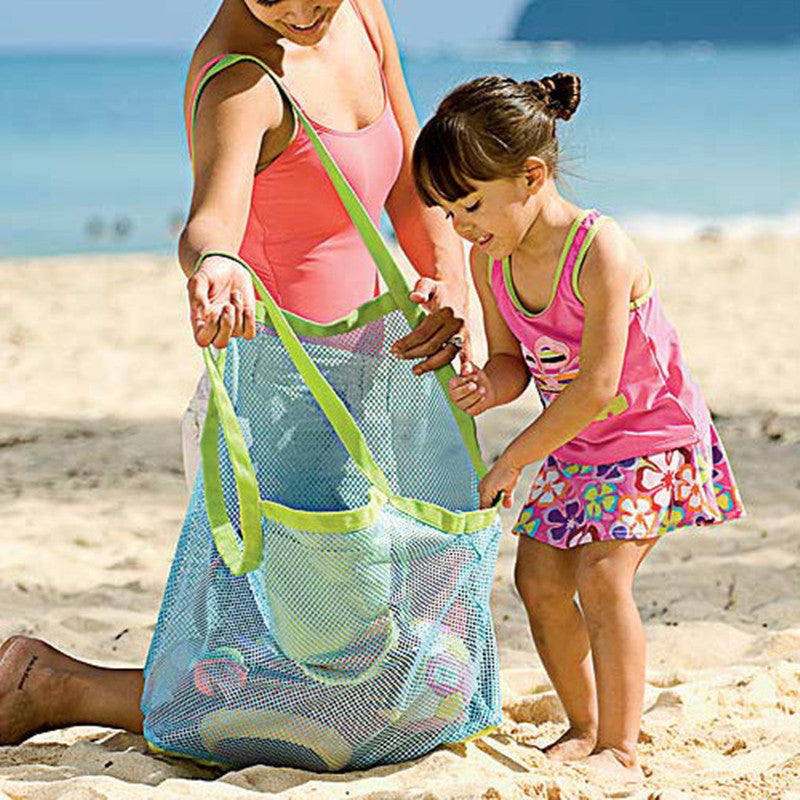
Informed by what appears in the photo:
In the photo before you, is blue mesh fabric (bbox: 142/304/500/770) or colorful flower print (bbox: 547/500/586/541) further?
colorful flower print (bbox: 547/500/586/541)

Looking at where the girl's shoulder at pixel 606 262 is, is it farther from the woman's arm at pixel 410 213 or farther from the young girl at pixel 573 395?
the woman's arm at pixel 410 213

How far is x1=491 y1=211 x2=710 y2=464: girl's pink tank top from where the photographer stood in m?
2.59

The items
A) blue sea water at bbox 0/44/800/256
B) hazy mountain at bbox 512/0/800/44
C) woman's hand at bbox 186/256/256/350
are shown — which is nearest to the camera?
woman's hand at bbox 186/256/256/350

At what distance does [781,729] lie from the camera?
9.19 ft

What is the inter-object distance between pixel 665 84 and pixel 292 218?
41.3m

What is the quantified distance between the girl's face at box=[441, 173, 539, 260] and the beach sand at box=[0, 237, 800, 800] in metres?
0.94

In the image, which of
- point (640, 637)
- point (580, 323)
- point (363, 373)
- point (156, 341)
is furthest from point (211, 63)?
point (156, 341)

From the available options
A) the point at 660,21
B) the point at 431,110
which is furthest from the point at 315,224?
the point at 660,21

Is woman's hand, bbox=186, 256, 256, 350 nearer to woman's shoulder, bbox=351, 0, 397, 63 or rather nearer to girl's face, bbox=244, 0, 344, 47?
girl's face, bbox=244, 0, 344, 47

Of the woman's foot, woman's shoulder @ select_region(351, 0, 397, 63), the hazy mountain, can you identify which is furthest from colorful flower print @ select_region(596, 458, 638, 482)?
the hazy mountain

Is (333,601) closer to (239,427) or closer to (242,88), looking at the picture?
(239,427)

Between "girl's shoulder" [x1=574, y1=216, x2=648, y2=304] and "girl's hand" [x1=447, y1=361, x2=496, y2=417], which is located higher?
"girl's shoulder" [x1=574, y1=216, x2=648, y2=304]

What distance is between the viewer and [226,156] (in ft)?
7.84

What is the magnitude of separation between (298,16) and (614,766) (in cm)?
143
